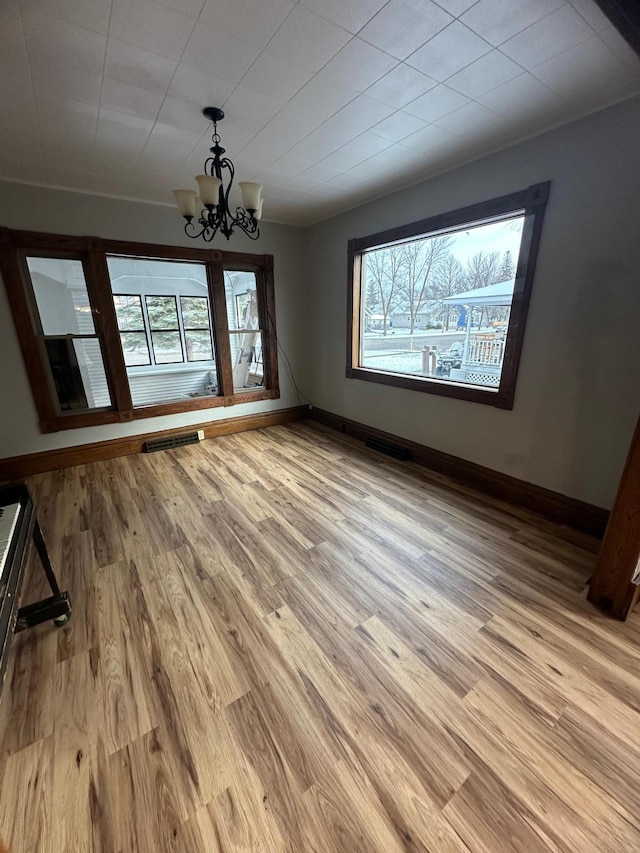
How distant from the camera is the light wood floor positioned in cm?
98

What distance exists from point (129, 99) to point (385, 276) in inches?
99.6

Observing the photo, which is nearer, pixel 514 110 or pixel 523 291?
pixel 514 110

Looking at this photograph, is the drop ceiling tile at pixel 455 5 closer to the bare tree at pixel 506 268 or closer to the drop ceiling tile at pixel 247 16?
the drop ceiling tile at pixel 247 16

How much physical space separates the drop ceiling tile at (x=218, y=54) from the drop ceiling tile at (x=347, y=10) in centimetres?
34

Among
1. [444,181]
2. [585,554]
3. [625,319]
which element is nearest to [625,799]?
[585,554]

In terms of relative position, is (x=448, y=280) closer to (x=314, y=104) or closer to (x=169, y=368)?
(x=314, y=104)

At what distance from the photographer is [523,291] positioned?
2.36 metres

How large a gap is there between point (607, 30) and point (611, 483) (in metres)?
2.24

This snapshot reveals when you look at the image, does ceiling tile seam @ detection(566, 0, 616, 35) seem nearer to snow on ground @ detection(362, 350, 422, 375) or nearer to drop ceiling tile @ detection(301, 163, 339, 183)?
drop ceiling tile @ detection(301, 163, 339, 183)

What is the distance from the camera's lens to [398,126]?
83.1 inches

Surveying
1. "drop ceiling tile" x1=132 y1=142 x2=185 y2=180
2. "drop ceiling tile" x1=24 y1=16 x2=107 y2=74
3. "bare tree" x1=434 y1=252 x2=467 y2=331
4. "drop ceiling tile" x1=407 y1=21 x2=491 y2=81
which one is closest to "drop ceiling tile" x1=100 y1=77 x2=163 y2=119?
"drop ceiling tile" x1=24 y1=16 x2=107 y2=74

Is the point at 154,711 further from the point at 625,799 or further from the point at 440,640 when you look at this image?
the point at 625,799

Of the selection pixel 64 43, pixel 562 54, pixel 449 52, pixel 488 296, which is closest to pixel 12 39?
pixel 64 43

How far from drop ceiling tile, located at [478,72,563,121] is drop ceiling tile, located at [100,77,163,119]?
1.79 metres
